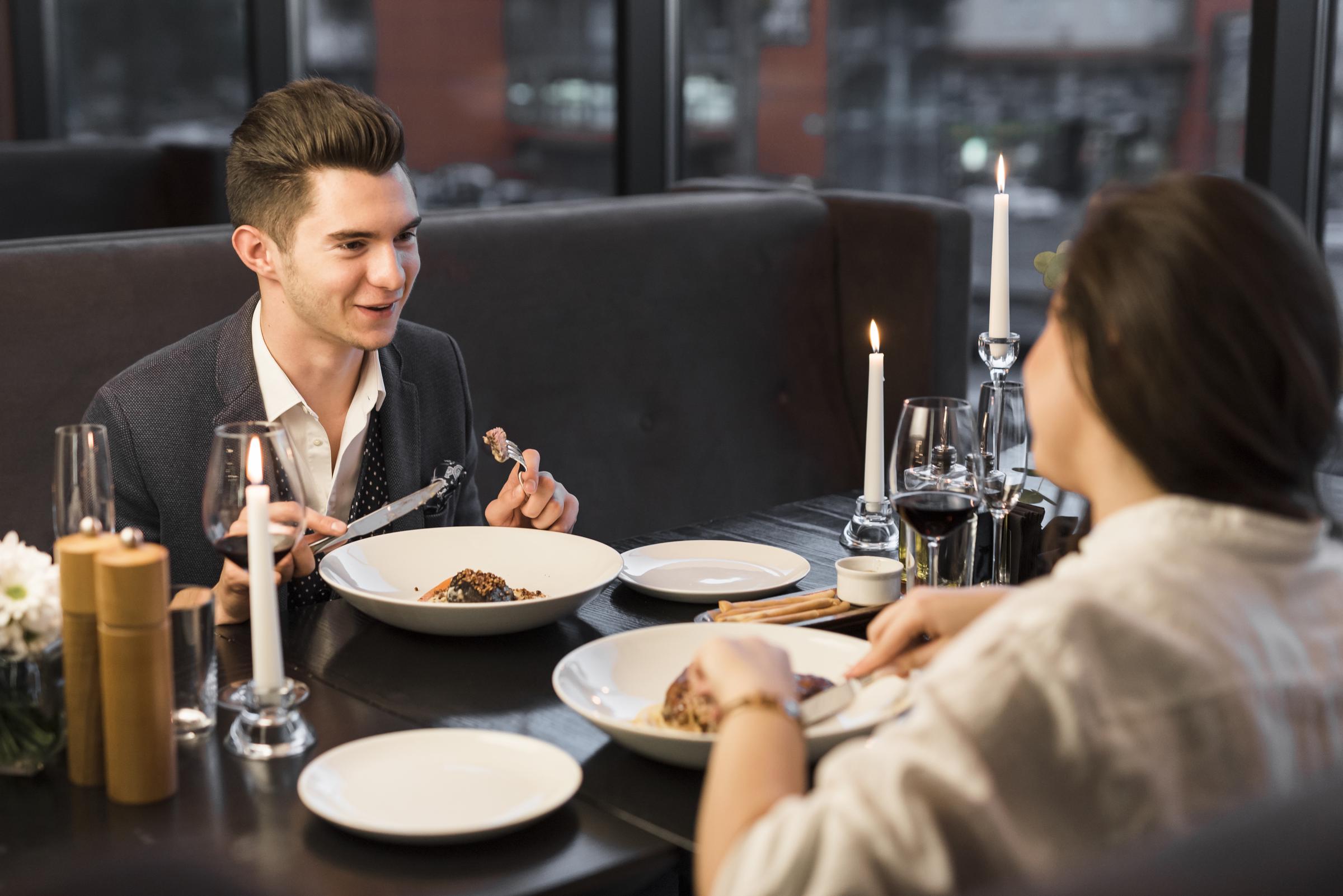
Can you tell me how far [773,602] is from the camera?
152 centimetres

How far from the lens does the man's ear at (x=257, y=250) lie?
1910 mm

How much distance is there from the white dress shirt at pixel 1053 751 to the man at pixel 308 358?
991 mm

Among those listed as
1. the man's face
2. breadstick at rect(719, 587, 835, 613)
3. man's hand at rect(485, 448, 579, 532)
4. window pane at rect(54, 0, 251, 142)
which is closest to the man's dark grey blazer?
the man's face

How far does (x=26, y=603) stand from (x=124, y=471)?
28.7 inches

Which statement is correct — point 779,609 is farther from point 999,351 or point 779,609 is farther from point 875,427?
point 999,351

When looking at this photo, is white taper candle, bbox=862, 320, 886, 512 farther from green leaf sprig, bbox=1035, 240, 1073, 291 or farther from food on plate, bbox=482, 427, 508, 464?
food on plate, bbox=482, 427, 508, 464

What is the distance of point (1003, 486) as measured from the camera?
156cm

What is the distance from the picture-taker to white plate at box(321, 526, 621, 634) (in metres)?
1.47

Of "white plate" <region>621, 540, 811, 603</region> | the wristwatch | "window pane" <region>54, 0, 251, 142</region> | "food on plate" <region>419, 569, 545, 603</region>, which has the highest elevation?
"window pane" <region>54, 0, 251, 142</region>

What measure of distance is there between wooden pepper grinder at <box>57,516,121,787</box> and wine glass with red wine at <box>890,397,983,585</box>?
2.48 feet

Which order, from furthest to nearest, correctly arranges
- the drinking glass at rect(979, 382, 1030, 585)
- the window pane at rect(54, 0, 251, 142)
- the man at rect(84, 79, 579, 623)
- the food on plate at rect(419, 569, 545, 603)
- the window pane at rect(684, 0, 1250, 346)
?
1. the window pane at rect(54, 0, 251, 142)
2. the window pane at rect(684, 0, 1250, 346)
3. the man at rect(84, 79, 579, 623)
4. the drinking glass at rect(979, 382, 1030, 585)
5. the food on plate at rect(419, 569, 545, 603)

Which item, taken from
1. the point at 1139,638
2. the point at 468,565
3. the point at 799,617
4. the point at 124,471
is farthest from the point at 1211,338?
the point at 124,471

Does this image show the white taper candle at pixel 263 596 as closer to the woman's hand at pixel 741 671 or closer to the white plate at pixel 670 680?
the white plate at pixel 670 680

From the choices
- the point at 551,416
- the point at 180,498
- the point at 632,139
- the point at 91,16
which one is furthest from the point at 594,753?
the point at 91,16
